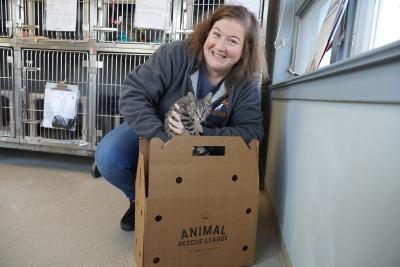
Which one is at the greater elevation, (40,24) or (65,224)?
(40,24)

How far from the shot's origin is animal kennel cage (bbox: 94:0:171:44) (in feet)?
5.82

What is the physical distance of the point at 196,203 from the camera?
0.90 meters

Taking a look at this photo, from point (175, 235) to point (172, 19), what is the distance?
1270 mm

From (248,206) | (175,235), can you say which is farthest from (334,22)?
(175,235)

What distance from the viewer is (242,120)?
1144mm

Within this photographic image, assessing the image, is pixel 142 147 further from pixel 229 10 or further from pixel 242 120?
pixel 229 10

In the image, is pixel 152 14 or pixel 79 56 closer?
pixel 152 14

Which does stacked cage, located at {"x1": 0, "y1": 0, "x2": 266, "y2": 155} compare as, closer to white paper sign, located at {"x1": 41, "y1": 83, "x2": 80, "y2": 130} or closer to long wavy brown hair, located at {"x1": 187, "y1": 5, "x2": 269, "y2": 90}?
white paper sign, located at {"x1": 41, "y1": 83, "x2": 80, "y2": 130}

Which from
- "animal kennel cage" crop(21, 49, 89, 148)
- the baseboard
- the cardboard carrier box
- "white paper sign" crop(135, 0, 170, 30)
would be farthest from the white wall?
"animal kennel cage" crop(21, 49, 89, 148)

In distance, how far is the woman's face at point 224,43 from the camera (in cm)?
106

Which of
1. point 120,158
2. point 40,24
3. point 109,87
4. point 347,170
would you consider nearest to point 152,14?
point 109,87

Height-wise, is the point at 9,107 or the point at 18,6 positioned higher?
the point at 18,6

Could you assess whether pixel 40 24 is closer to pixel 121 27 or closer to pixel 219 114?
pixel 121 27

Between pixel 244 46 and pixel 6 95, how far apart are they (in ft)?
5.40
